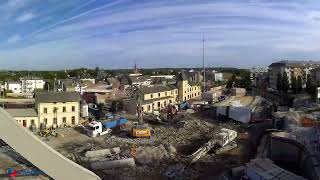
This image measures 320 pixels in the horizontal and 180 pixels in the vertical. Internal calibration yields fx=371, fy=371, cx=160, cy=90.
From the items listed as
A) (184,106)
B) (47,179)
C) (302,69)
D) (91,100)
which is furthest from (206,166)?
(302,69)

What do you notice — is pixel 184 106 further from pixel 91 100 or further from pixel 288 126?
pixel 288 126

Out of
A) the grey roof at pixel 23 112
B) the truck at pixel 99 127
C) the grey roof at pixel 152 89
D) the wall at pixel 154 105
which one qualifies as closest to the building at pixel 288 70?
the grey roof at pixel 152 89

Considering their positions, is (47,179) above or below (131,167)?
above

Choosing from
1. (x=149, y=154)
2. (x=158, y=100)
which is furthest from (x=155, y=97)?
(x=149, y=154)

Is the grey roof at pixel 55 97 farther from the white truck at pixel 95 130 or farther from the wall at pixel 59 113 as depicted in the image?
the white truck at pixel 95 130

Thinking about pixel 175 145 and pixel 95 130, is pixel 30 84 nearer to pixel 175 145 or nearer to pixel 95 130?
pixel 95 130

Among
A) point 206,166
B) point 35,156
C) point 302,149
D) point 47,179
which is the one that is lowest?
point 206,166
